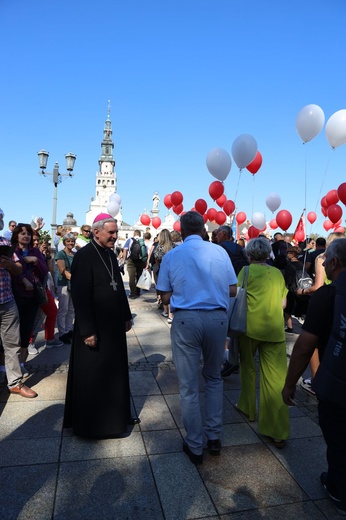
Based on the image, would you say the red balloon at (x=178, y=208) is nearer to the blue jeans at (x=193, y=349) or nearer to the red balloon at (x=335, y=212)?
the red balloon at (x=335, y=212)

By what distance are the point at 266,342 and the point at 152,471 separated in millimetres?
1432

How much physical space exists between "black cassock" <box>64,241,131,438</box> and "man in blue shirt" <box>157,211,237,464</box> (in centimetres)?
56

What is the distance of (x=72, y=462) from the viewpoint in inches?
110

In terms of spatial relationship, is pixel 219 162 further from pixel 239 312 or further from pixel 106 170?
pixel 106 170

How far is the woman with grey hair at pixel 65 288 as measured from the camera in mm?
5848

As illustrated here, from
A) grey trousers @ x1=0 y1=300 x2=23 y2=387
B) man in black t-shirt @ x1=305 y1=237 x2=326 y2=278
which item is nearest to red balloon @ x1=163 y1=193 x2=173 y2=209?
man in black t-shirt @ x1=305 y1=237 x2=326 y2=278

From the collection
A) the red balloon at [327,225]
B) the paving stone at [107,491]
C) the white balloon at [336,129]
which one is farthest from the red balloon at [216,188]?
the paving stone at [107,491]

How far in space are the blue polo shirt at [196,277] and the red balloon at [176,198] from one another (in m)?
14.2

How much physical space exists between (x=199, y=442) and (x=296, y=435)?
1.05 metres

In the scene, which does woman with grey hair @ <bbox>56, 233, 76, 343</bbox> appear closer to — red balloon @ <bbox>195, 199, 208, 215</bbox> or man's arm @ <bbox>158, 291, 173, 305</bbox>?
man's arm @ <bbox>158, 291, 173, 305</bbox>

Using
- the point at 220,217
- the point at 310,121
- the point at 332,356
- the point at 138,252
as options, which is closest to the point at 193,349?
the point at 332,356

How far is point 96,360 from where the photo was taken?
3.15 m

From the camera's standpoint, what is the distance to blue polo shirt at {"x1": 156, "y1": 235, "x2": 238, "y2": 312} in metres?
2.85

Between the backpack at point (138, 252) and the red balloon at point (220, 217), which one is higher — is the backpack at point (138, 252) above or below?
below
